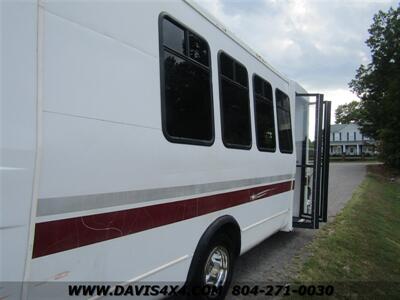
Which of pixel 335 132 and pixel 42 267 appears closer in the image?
pixel 42 267

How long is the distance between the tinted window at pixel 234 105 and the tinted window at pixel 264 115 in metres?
0.30

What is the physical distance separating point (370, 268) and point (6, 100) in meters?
5.59

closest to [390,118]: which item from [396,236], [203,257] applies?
[396,236]

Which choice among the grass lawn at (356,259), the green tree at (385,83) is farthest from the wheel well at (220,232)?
the green tree at (385,83)

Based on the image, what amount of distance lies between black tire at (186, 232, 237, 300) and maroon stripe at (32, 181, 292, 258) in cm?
33

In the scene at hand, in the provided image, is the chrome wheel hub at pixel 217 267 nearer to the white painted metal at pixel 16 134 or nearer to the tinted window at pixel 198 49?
the tinted window at pixel 198 49

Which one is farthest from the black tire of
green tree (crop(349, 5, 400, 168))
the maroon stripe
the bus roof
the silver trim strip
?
green tree (crop(349, 5, 400, 168))

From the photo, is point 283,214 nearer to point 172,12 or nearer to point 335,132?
point 172,12

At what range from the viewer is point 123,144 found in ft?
8.31

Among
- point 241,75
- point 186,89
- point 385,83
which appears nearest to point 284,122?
point 241,75

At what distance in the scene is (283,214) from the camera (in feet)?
20.1

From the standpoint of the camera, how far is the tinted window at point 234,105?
12.7 ft

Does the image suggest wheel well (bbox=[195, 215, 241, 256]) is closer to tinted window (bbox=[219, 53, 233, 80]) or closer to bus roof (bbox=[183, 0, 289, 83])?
tinted window (bbox=[219, 53, 233, 80])

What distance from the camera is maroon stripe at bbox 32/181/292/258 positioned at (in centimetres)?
208
